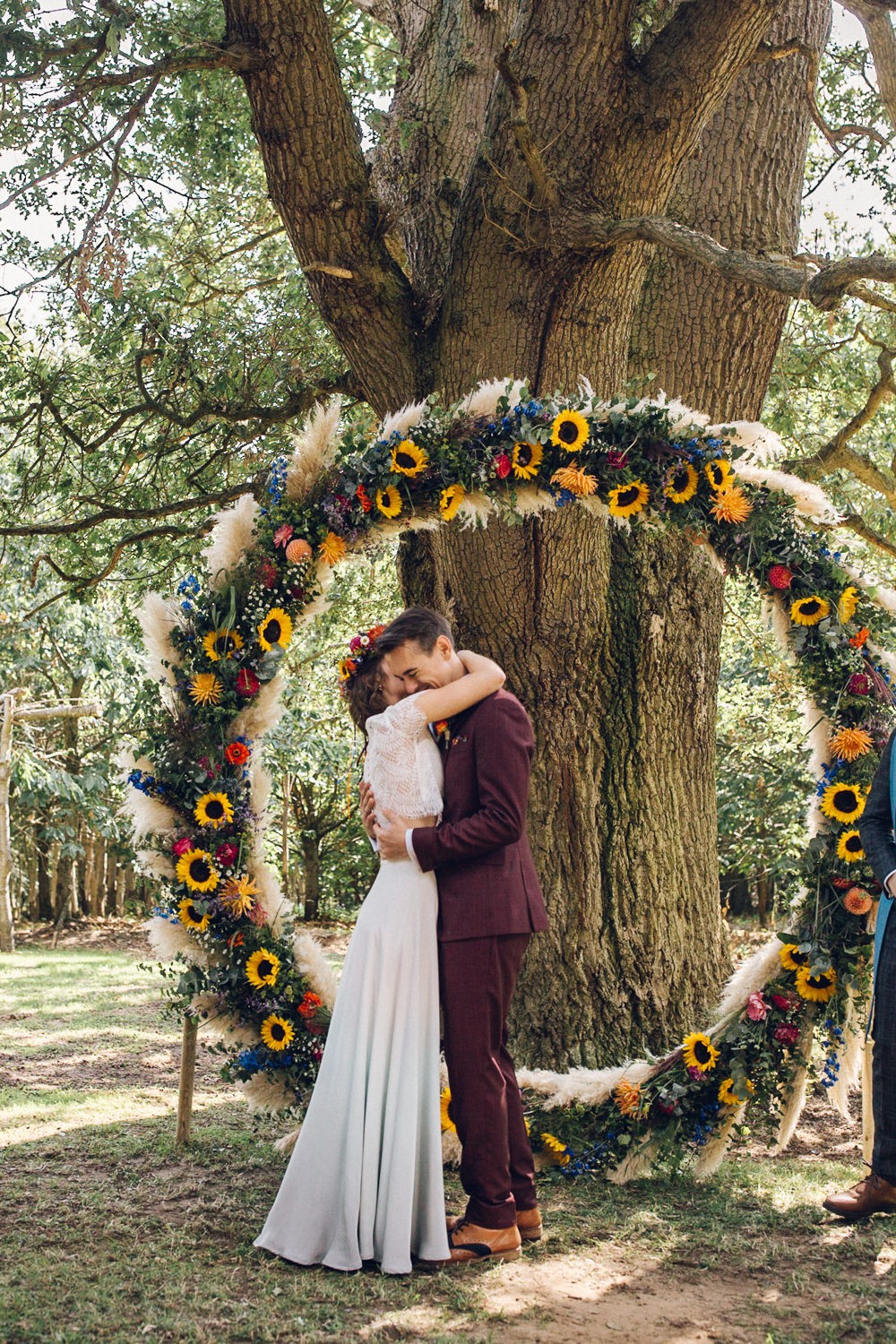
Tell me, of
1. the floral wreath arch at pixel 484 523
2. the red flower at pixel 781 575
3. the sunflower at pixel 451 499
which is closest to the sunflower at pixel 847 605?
the floral wreath arch at pixel 484 523

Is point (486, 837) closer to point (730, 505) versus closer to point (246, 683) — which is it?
point (246, 683)

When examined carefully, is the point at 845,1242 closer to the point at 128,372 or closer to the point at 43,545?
the point at 128,372

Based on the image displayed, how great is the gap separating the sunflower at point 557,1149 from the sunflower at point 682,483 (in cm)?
275

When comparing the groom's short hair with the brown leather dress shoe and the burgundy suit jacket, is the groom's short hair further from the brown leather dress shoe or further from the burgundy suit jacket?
the brown leather dress shoe

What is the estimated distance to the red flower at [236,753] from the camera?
498 cm

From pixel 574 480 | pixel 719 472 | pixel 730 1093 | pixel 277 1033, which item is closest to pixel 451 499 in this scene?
pixel 574 480

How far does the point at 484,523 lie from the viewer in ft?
17.4

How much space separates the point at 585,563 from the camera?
589cm

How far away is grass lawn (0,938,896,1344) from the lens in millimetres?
3408

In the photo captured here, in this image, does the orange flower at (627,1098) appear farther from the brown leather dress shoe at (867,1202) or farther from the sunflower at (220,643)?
the sunflower at (220,643)

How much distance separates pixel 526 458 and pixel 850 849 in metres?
2.10

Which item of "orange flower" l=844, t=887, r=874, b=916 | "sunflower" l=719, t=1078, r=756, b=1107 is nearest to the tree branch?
"orange flower" l=844, t=887, r=874, b=916

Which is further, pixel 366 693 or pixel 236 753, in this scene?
pixel 236 753

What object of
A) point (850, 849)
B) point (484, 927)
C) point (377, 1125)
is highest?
point (850, 849)
